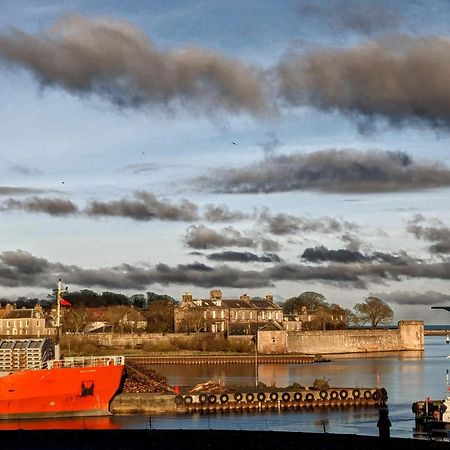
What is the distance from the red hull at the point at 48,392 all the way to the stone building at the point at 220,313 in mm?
103804

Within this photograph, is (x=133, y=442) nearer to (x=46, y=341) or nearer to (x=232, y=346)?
(x=46, y=341)

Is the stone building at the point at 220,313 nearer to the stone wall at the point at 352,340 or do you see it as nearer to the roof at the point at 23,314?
the stone wall at the point at 352,340

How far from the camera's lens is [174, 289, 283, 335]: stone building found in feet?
536

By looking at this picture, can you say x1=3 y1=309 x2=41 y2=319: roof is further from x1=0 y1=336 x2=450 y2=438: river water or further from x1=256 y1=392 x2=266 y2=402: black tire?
x1=256 y1=392 x2=266 y2=402: black tire

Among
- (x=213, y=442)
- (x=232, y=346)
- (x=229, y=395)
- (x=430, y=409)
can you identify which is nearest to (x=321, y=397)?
(x=229, y=395)

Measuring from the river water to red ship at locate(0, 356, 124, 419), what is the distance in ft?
3.03

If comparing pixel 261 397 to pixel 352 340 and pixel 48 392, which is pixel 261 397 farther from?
pixel 352 340

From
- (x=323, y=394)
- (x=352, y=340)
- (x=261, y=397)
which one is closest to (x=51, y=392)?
(x=261, y=397)

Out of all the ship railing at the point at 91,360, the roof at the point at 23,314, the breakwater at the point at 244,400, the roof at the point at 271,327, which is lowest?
the breakwater at the point at 244,400

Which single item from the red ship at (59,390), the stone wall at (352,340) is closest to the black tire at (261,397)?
the red ship at (59,390)

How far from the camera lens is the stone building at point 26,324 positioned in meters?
162

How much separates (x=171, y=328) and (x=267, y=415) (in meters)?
113

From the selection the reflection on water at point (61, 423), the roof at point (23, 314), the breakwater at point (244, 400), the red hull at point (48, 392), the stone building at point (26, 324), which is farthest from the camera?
the roof at point (23, 314)

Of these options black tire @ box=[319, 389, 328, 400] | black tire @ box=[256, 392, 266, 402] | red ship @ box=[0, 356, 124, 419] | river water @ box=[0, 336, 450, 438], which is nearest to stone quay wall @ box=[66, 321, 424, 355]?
river water @ box=[0, 336, 450, 438]
